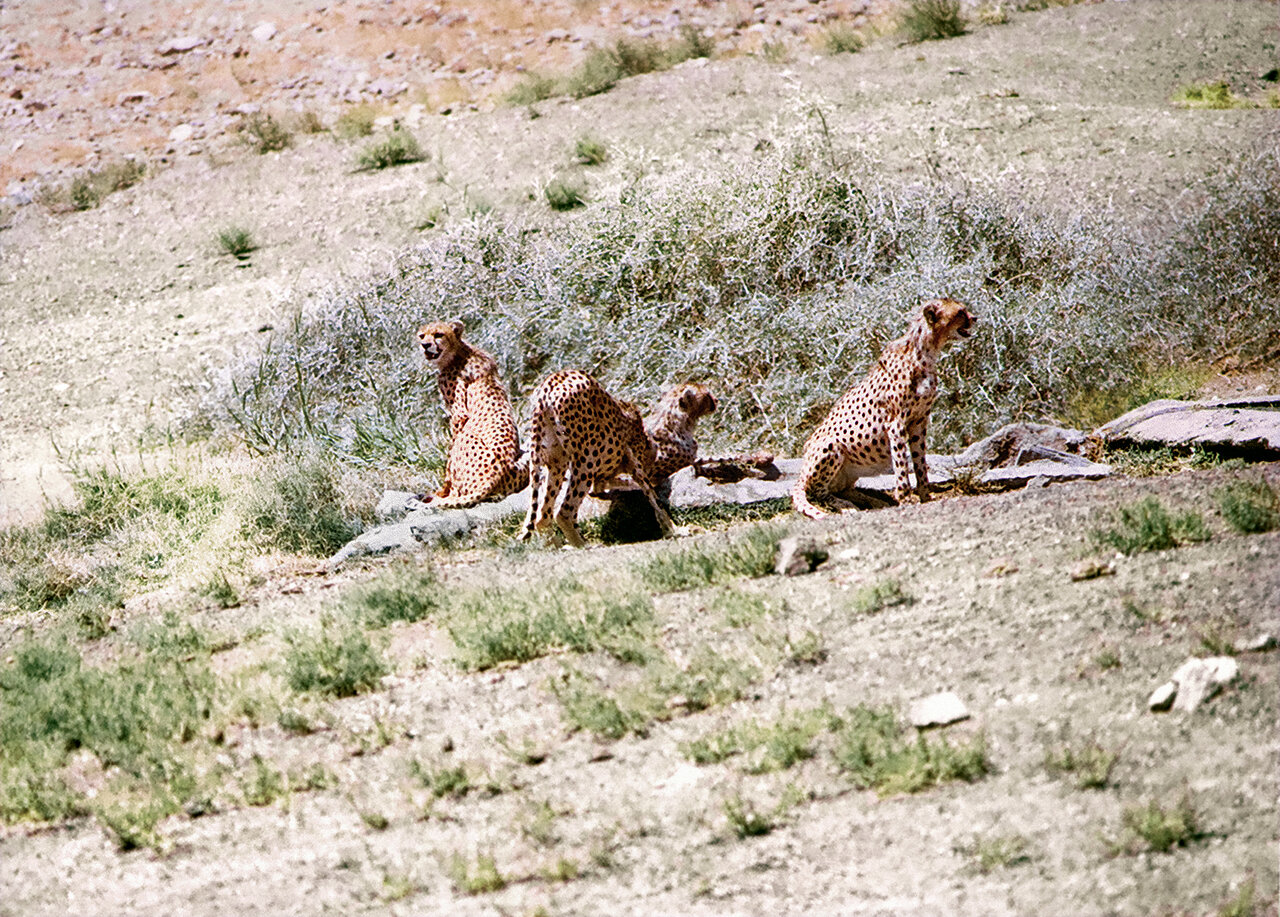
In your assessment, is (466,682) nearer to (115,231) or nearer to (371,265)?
(371,265)

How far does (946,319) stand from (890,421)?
63 cm

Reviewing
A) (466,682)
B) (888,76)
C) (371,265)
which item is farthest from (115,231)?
(466,682)

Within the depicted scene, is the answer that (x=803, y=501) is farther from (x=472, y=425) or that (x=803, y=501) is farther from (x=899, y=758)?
(x=899, y=758)

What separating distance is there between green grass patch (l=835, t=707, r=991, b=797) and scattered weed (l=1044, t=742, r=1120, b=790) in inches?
7.7

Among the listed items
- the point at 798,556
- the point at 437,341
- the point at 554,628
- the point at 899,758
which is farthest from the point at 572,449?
the point at 899,758

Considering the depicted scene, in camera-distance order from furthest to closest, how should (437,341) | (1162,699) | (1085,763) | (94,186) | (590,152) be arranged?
(94,186) → (590,152) → (437,341) → (1162,699) → (1085,763)

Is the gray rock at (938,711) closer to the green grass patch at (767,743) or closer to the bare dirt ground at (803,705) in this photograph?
the bare dirt ground at (803,705)

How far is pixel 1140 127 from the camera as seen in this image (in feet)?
51.0

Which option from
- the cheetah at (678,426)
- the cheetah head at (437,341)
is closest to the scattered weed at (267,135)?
the cheetah head at (437,341)

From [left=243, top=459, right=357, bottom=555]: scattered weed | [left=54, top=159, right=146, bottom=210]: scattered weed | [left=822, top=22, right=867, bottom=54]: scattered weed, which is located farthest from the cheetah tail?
[left=54, top=159, right=146, bottom=210]: scattered weed

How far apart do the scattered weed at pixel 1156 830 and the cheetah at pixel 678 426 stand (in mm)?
5385

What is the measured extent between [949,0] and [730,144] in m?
6.14

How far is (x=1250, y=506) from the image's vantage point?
6121 millimetres

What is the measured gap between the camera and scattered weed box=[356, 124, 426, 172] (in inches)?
710
